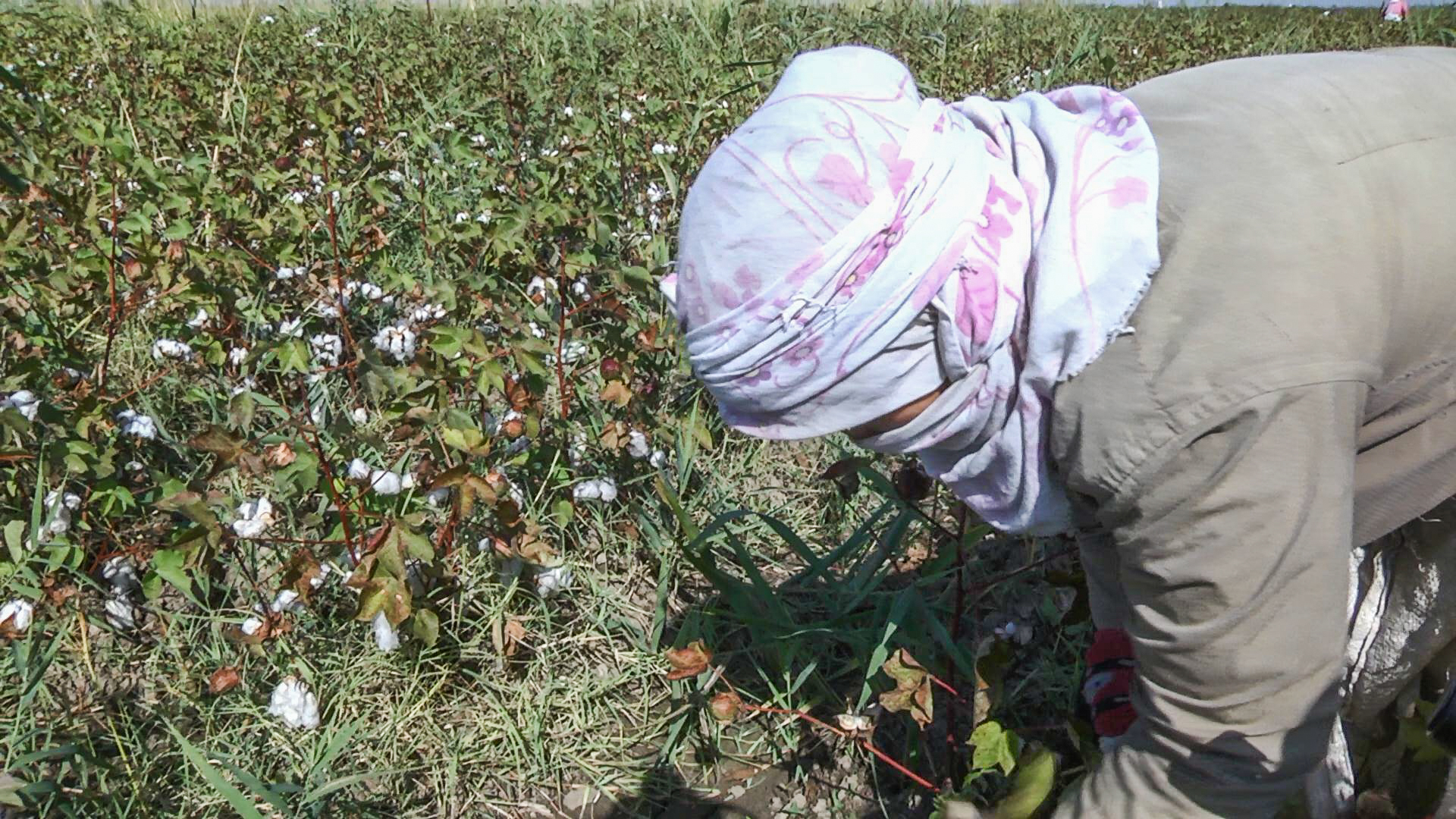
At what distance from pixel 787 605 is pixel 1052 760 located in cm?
94

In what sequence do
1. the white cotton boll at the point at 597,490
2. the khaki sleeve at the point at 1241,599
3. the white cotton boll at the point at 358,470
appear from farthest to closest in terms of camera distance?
1. the white cotton boll at the point at 597,490
2. the white cotton boll at the point at 358,470
3. the khaki sleeve at the point at 1241,599

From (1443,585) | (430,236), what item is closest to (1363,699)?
(1443,585)

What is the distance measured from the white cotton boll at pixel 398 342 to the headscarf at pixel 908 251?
3.80ft

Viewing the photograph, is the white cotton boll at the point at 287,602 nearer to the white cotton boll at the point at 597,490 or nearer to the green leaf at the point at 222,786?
the green leaf at the point at 222,786

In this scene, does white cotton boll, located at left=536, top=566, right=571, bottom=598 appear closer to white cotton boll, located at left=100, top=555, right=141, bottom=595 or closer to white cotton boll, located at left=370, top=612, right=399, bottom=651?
white cotton boll, located at left=370, top=612, right=399, bottom=651

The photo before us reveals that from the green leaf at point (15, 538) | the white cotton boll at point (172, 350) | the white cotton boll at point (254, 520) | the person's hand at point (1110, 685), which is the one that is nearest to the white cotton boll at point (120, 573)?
the green leaf at point (15, 538)

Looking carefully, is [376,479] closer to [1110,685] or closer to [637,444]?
[637,444]

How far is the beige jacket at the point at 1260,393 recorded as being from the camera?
0.88 meters

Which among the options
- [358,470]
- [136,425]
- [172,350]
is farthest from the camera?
[172,350]

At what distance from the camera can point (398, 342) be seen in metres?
2.03

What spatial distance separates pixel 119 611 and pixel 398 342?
691 millimetres

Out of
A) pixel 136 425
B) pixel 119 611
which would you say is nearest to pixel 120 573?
pixel 119 611

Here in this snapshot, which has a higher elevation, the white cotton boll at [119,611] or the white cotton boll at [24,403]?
the white cotton boll at [24,403]

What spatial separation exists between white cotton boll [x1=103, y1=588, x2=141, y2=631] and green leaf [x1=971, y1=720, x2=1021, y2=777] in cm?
150
